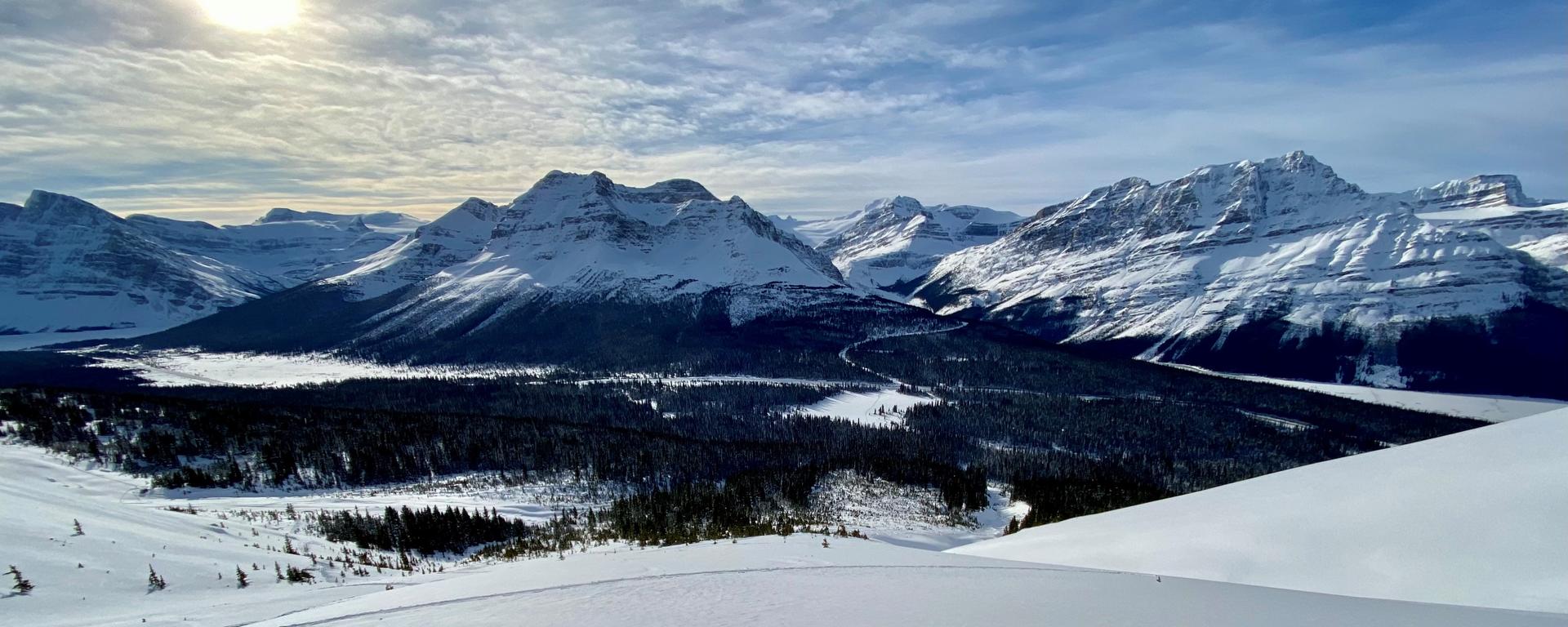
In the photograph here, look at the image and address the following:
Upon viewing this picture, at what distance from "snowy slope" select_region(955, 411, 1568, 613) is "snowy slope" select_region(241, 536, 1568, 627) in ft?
3.28

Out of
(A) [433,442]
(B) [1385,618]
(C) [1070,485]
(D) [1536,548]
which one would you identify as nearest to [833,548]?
(B) [1385,618]

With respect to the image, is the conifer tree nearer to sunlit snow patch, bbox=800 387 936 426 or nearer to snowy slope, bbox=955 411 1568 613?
snowy slope, bbox=955 411 1568 613

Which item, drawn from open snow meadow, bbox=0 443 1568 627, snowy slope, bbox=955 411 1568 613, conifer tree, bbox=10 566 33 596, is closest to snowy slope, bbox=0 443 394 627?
open snow meadow, bbox=0 443 1568 627

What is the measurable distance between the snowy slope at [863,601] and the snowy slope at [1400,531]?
999 mm

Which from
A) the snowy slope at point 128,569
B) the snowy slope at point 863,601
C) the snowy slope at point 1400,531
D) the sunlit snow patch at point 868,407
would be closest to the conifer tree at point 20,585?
the snowy slope at point 128,569

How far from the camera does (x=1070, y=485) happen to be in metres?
88.5

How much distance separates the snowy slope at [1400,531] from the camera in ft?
32.1

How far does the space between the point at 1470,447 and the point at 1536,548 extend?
199 inches

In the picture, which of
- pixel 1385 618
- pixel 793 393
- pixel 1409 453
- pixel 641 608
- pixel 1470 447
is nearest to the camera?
pixel 1385 618

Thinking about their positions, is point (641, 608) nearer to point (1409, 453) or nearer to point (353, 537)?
point (1409, 453)

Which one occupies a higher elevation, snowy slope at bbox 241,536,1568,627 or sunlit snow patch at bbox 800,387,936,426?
snowy slope at bbox 241,536,1568,627

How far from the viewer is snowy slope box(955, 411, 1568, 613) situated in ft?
32.1

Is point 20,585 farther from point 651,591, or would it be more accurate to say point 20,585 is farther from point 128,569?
point 651,591

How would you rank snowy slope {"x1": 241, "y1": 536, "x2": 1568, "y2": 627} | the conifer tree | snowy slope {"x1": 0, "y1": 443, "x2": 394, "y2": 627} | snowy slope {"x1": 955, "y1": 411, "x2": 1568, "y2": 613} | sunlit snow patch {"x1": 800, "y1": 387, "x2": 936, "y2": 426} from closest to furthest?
1. snowy slope {"x1": 241, "y1": 536, "x2": 1568, "y2": 627}
2. snowy slope {"x1": 955, "y1": 411, "x2": 1568, "y2": 613}
3. snowy slope {"x1": 0, "y1": 443, "x2": 394, "y2": 627}
4. the conifer tree
5. sunlit snow patch {"x1": 800, "y1": 387, "x2": 936, "y2": 426}
